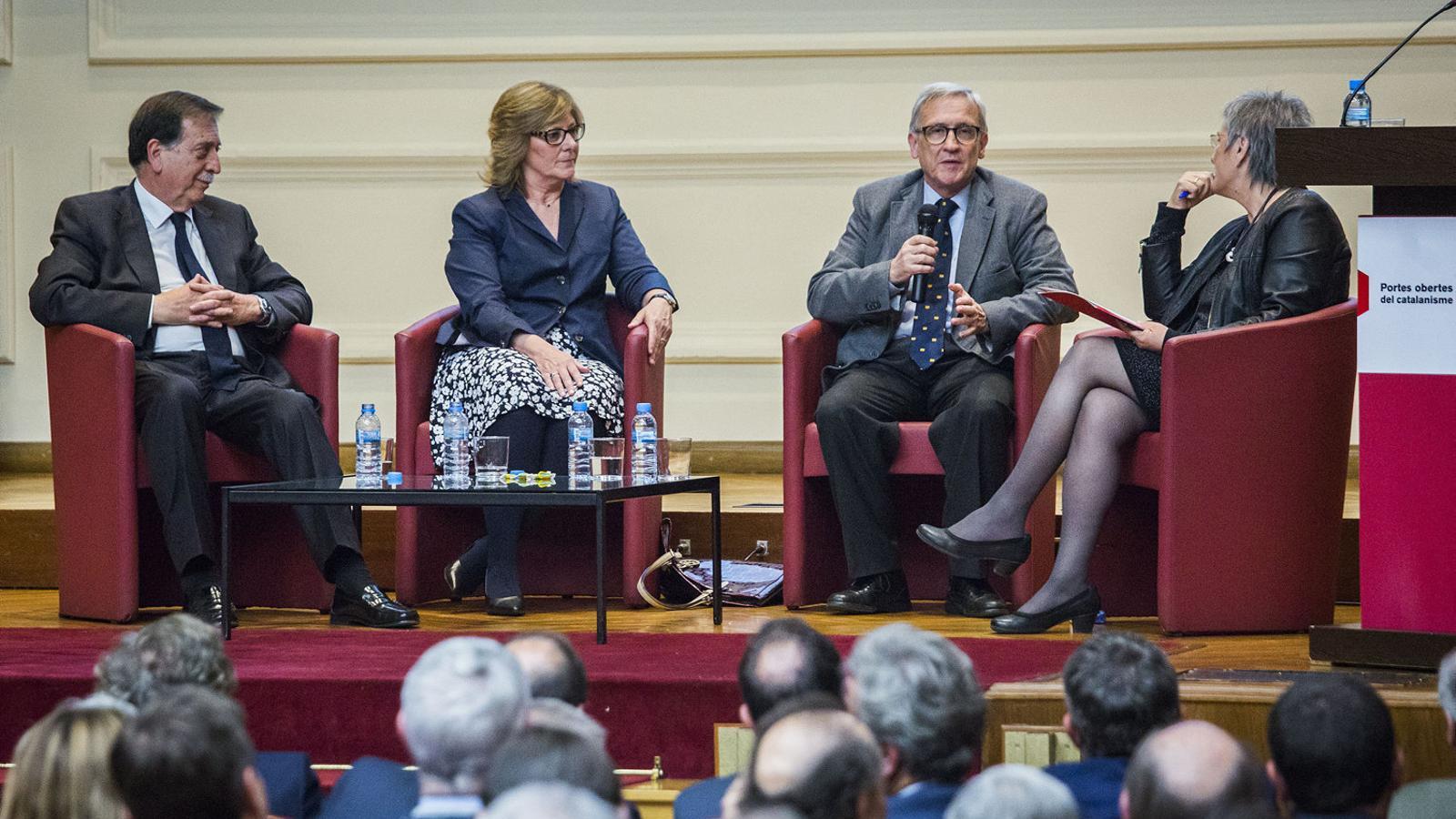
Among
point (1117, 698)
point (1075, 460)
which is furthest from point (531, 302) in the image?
point (1117, 698)

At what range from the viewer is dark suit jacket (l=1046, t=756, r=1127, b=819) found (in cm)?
189

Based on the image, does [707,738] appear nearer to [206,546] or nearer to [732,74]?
[206,546]

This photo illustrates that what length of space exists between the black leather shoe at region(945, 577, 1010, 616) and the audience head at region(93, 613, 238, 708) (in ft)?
6.79

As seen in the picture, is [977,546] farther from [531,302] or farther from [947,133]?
[531,302]

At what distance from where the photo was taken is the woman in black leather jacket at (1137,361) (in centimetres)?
359

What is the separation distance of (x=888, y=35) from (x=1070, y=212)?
0.77 metres

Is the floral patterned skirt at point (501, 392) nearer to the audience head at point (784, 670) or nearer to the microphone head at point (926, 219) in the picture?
→ the microphone head at point (926, 219)

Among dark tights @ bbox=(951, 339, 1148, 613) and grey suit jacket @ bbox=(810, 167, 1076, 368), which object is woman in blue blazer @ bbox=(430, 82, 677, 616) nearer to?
grey suit jacket @ bbox=(810, 167, 1076, 368)

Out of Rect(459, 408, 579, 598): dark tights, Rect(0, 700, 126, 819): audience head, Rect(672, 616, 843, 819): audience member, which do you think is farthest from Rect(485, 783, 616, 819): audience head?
Rect(459, 408, 579, 598): dark tights

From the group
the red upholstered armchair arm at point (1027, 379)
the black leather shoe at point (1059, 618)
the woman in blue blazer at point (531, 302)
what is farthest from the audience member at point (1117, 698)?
the woman in blue blazer at point (531, 302)

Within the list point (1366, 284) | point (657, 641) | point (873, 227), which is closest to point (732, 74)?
point (873, 227)

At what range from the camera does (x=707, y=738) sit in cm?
295

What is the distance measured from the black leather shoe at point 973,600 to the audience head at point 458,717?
7.25ft

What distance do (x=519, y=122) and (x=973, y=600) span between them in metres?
1.55
